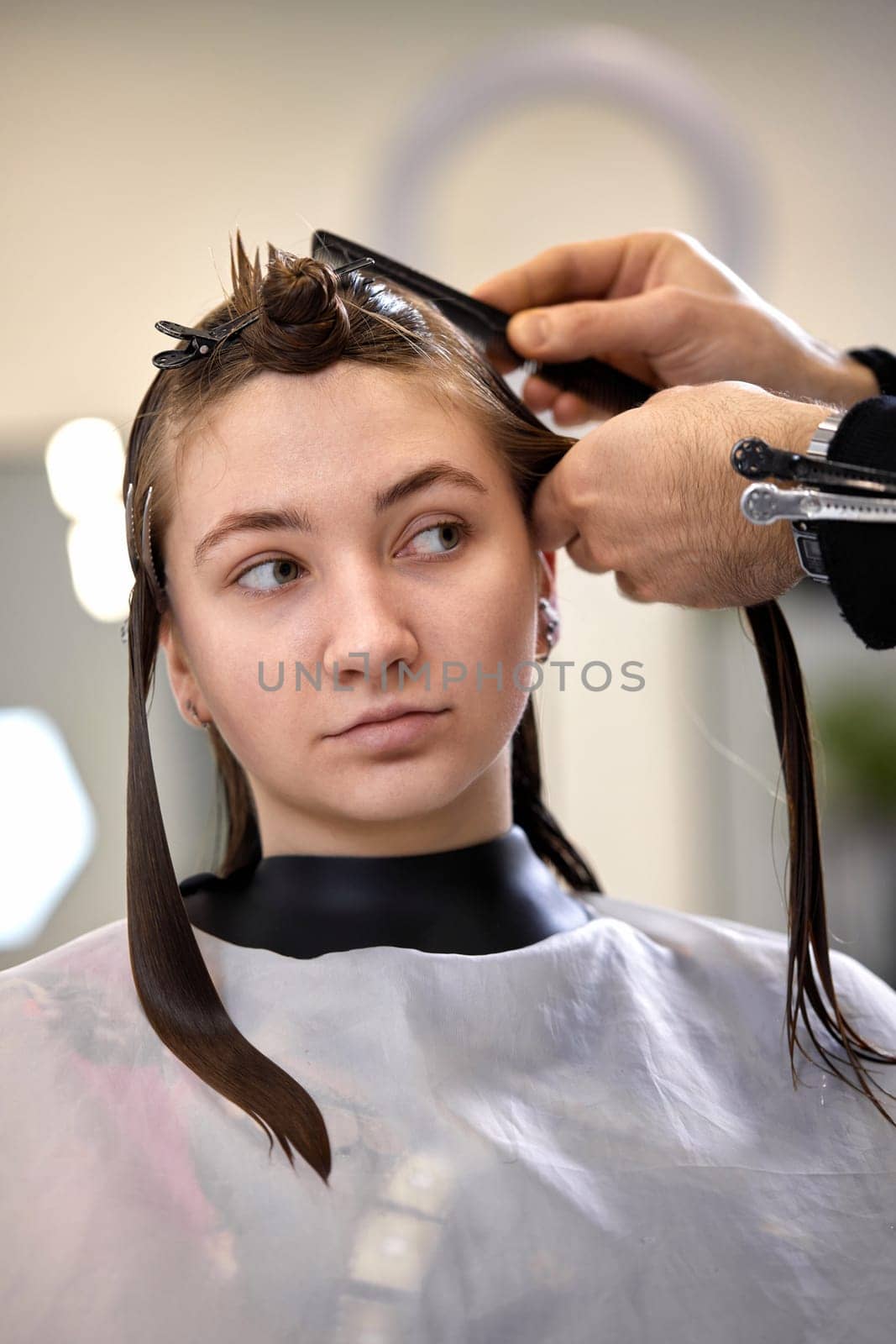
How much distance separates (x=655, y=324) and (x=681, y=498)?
39cm

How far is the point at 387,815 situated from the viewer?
1001mm

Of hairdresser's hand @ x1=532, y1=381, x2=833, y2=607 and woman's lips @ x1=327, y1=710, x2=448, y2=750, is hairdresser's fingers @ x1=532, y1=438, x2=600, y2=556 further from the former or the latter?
woman's lips @ x1=327, y1=710, x2=448, y2=750

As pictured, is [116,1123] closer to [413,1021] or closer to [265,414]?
[413,1021]

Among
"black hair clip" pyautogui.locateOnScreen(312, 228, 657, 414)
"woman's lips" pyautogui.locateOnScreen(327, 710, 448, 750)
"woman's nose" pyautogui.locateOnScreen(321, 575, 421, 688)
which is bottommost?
"woman's lips" pyautogui.locateOnScreen(327, 710, 448, 750)

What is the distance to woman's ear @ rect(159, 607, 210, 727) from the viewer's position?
1129 mm

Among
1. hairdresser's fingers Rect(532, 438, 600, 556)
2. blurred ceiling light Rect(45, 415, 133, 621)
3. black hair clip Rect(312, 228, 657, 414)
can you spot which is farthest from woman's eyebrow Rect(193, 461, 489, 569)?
blurred ceiling light Rect(45, 415, 133, 621)

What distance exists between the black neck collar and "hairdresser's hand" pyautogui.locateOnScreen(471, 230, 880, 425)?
579 mm

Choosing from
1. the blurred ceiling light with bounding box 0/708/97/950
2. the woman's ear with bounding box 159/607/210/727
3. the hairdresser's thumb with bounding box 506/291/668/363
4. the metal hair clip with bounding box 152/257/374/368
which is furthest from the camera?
the blurred ceiling light with bounding box 0/708/97/950

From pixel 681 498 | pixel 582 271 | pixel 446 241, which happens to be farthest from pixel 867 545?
pixel 446 241

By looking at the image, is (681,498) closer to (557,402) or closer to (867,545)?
(867,545)

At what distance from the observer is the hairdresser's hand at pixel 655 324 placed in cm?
133

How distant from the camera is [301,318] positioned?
1010mm

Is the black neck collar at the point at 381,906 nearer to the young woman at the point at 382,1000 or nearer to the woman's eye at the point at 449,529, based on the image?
the young woman at the point at 382,1000

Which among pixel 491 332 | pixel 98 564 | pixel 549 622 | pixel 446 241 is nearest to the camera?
pixel 549 622
